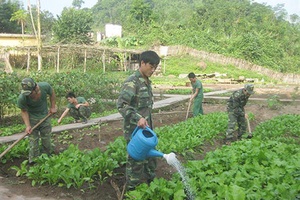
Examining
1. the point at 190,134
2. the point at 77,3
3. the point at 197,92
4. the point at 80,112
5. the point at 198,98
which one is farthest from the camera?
the point at 77,3

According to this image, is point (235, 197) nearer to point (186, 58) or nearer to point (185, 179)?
point (185, 179)

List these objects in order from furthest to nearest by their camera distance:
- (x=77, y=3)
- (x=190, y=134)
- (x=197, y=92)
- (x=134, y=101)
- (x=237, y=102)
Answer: (x=77, y=3) → (x=197, y=92) → (x=237, y=102) → (x=190, y=134) → (x=134, y=101)

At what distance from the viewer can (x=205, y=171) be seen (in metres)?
5.07

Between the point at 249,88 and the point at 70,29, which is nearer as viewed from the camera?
the point at 249,88

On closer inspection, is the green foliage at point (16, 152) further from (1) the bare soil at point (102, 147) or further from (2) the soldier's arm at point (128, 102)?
(2) the soldier's arm at point (128, 102)

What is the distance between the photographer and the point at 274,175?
14.8 ft

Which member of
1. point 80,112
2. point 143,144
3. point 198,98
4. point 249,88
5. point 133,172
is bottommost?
point 80,112

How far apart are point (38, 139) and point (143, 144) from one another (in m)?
2.71

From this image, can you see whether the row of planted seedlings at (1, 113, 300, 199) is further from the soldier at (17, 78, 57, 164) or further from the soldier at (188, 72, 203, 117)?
the soldier at (188, 72, 203, 117)

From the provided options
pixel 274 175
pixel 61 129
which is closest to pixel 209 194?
pixel 274 175

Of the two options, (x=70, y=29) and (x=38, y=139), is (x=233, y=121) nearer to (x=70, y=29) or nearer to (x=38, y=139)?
(x=38, y=139)

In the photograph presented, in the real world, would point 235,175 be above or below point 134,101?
below

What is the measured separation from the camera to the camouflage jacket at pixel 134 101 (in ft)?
14.4

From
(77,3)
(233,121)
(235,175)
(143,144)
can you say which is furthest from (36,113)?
(77,3)
